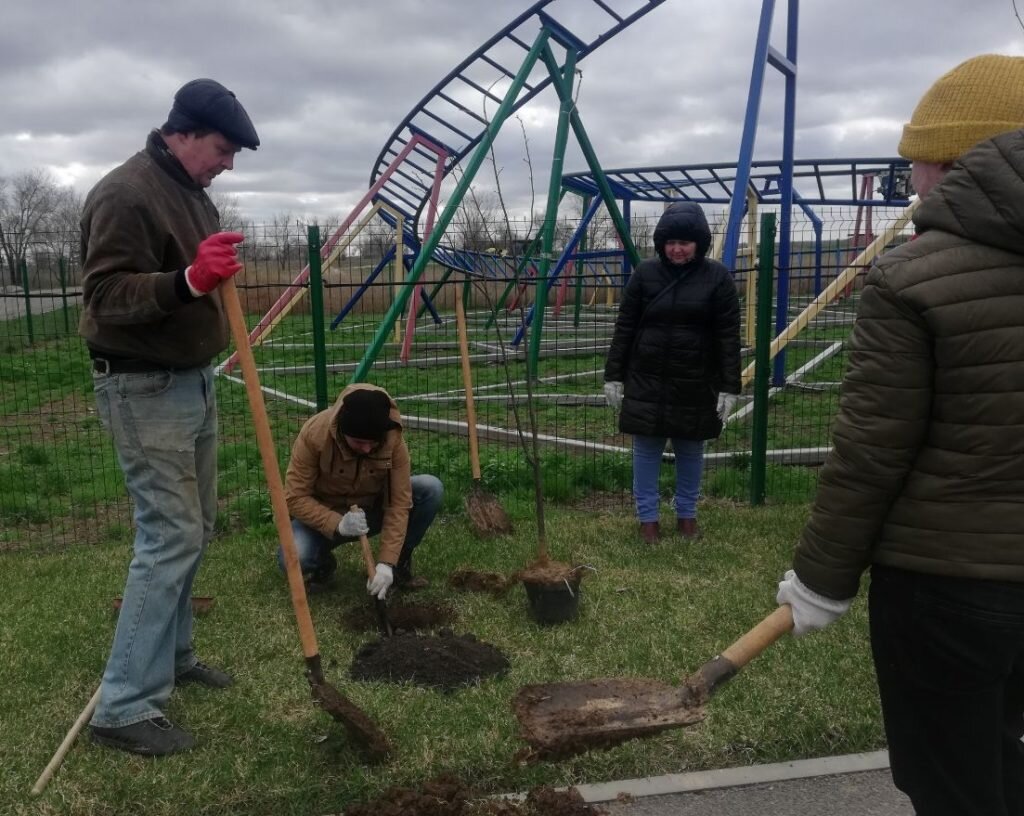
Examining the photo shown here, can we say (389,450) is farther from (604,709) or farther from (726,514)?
(726,514)

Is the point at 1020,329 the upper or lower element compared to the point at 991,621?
upper

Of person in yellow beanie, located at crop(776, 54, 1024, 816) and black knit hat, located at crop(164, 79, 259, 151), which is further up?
black knit hat, located at crop(164, 79, 259, 151)

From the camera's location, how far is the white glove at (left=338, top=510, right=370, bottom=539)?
4.04 meters

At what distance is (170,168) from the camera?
296 centimetres

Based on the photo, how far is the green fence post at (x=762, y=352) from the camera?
18.7 ft

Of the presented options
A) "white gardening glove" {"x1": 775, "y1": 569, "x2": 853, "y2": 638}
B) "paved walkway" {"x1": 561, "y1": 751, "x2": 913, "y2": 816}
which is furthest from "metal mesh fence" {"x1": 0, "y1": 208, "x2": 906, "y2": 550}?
"white gardening glove" {"x1": 775, "y1": 569, "x2": 853, "y2": 638}

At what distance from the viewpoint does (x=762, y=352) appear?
5.91m

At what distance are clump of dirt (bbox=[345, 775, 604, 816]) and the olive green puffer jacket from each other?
1.35 meters

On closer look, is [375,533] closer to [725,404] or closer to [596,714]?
[725,404]

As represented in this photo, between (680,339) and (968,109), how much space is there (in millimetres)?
3175

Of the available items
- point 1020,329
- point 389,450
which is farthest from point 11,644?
point 1020,329

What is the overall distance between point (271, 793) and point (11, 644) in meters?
1.83

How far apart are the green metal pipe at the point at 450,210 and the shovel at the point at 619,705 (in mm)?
4057

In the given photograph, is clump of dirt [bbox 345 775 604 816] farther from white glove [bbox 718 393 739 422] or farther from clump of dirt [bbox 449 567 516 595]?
white glove [bbox 718 393 739 422]
